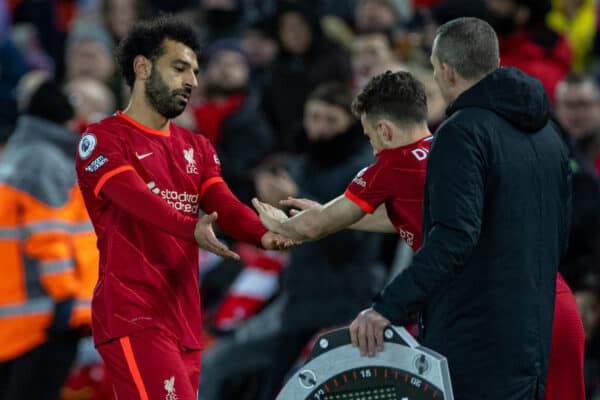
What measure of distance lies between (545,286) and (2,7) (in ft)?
29.4

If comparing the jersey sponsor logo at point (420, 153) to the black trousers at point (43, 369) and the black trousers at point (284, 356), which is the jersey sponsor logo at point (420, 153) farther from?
the black trousers at point (43, 369)

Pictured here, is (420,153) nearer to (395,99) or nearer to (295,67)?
(395,99)

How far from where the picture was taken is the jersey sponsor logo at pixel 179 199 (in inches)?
222

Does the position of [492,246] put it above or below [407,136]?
below

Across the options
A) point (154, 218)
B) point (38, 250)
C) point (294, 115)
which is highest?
point (154, 218)

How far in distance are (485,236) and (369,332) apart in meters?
0.57

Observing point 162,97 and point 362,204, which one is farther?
point 162,97

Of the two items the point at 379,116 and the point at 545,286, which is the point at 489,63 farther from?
the point at 545,286

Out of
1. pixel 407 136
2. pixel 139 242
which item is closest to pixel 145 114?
pixel 139 242

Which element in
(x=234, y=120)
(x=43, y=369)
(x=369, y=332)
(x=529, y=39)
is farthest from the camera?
(x=234, y=120)

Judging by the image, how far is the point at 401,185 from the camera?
547 centimetres

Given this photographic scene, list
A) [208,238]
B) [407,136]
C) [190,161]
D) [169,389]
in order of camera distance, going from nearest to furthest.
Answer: [208,238] < [169,389] < [407,136] < [190,161]

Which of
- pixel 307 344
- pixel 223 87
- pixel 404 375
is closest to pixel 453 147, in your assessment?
pixel 404 375

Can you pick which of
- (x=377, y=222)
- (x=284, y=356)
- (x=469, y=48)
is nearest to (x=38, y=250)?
(x=284, y=356)
